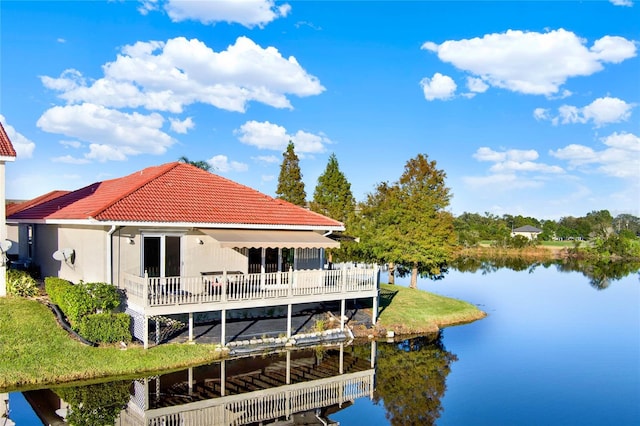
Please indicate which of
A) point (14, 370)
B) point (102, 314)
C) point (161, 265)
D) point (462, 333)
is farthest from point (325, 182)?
point (14, 370)

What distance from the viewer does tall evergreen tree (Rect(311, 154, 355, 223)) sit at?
3744cm

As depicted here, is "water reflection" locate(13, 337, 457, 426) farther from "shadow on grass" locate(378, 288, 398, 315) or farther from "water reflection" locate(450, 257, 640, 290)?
"water reflection" locate(450, 257, 640, 290)

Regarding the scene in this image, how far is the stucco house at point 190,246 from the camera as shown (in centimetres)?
1723

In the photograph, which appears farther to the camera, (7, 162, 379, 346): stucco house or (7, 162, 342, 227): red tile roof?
(7, 162, 342, 227): red tile roof

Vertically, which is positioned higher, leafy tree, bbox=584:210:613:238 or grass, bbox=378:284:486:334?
leafy tree, bbox=584:210:613:238

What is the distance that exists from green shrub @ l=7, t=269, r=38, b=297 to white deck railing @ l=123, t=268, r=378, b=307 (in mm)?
4596

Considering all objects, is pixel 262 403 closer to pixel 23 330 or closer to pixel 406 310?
pixel 23 330

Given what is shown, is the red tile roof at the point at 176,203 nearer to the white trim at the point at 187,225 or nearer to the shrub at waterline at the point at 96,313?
the white trim at the point at 187,225

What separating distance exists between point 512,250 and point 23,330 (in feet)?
259

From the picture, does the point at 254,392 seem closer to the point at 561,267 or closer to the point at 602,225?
the point at 561,267

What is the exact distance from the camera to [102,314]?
1622 centimetres

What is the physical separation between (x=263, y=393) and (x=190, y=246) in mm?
7163

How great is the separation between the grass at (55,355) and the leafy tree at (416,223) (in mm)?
16935

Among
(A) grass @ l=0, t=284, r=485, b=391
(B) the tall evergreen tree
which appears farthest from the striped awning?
(B) the tall evergreen tree
